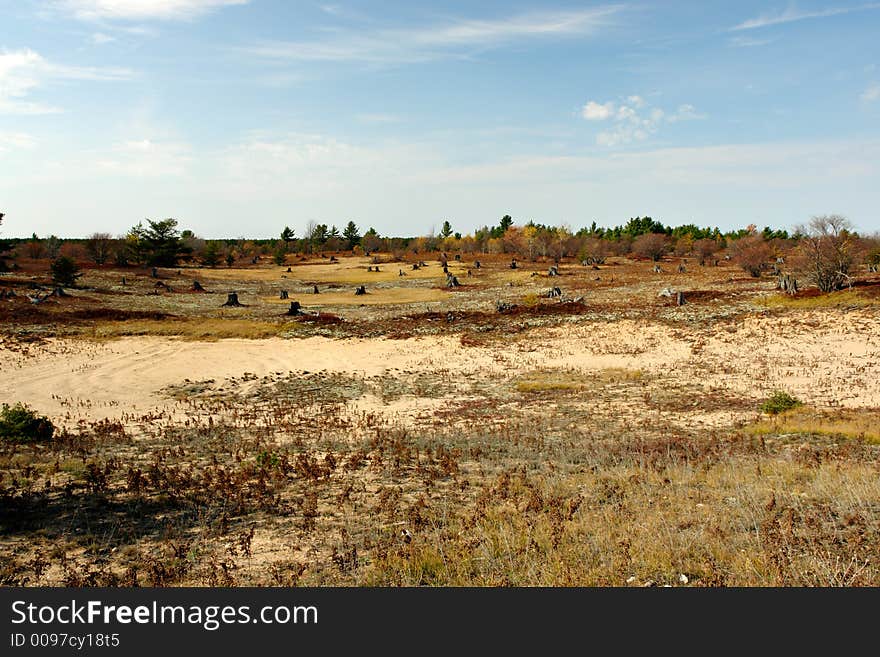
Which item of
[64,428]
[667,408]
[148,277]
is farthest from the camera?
[148,277]

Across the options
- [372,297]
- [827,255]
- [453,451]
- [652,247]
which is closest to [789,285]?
[827,255]

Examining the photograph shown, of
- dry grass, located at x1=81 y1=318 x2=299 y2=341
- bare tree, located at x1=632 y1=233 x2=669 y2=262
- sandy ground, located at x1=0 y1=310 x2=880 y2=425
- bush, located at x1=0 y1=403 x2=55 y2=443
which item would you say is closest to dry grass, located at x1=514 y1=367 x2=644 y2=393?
sandy ground, located at x1=0 y1=310 x2=880 y2=425

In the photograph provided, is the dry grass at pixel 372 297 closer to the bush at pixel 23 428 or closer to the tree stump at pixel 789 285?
the tree stump at pixel 789 285

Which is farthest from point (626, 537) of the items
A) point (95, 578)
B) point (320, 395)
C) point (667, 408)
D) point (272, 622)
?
point (320, 395)

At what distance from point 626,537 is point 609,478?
3.15 m

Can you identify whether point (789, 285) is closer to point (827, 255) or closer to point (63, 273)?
point (827, 255)

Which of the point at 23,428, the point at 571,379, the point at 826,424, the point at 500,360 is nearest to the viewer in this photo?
the point at 23,428

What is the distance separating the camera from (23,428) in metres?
15.0

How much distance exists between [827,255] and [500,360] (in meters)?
28.8

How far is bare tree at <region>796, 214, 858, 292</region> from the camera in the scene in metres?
41.2

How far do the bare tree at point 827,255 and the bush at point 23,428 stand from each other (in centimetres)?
4611

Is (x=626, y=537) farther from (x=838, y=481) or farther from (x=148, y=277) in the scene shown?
(x=148, y=277)

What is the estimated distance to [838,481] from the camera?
9781mm

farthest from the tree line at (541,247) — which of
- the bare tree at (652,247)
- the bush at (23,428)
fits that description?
the bush at (23,428)
